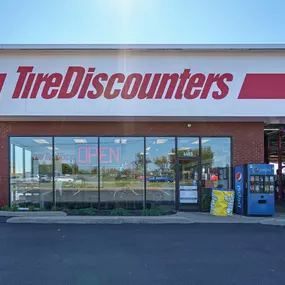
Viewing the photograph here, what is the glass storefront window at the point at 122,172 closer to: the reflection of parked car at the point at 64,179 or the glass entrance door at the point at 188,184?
the reflection of parked car at the point at 64,179

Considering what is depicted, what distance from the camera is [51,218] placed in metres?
10.9

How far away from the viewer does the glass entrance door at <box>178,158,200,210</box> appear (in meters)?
13.2

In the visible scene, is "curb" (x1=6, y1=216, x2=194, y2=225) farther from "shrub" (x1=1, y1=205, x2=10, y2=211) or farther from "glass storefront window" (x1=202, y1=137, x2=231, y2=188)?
"glass storefront window" (x1=202, y1=137, x2=231, y2=188)

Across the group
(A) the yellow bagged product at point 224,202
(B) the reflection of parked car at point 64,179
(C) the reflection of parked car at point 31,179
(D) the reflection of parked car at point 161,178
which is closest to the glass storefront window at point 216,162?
(A) the yellow bagged product at point 224,202

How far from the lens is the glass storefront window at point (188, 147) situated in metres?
13.1

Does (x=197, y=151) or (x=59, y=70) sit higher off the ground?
(x=59, y=70)

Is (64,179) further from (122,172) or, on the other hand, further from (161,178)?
(161,178)

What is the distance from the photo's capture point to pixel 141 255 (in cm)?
684

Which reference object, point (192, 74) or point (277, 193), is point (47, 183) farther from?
point (277, 193)

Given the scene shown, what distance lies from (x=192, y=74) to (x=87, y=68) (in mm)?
3916

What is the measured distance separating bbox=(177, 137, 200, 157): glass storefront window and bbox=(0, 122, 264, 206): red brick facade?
0.86 feet

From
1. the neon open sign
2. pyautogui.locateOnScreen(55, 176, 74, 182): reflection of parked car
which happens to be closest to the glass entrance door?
the neon open sign

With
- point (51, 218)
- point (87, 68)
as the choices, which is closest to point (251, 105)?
point (87, 68)

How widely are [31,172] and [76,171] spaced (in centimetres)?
190
